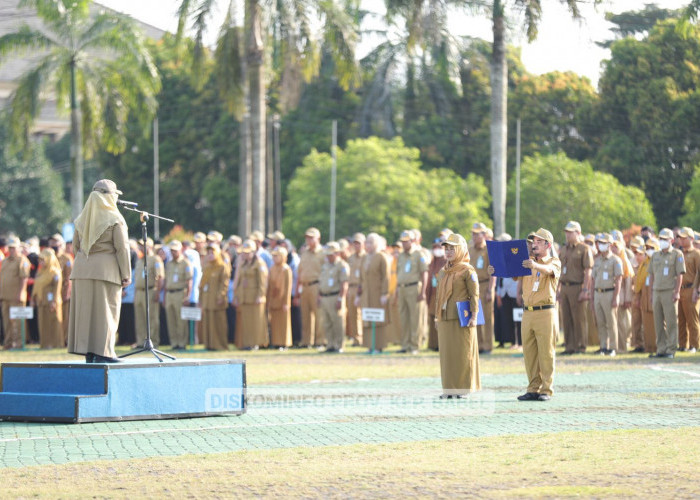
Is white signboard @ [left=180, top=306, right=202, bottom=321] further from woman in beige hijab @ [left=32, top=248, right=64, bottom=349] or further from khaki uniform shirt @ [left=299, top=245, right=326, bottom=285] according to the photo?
woman in beige hijab @ [left=32, top=248, right=64, bottom=349]

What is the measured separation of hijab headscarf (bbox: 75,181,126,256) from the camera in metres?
13.7

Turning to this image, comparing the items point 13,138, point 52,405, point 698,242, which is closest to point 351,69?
point 13,138

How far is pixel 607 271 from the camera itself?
79.8 feet

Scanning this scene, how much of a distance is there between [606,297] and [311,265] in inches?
249

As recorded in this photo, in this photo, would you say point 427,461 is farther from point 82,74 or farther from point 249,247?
point 82,74

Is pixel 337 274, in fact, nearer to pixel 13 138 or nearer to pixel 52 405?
pixel 52 405

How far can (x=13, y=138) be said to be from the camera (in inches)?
1601

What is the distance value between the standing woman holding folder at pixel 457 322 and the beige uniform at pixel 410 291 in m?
9.57

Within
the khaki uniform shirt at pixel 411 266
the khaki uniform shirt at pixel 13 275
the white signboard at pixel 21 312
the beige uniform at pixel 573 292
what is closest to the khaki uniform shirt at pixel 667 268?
the beige uniform at pixel 573 292

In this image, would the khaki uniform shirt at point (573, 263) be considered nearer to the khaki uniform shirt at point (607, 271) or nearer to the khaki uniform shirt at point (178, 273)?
the khaki uniform shirt at point (607, 271)

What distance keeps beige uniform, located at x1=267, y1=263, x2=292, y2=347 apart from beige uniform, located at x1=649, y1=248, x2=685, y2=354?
7.67 metres

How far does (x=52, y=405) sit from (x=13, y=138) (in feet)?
93.7

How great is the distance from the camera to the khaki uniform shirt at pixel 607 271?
24.1 meters

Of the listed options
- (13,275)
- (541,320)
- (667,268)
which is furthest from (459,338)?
(13,275)
